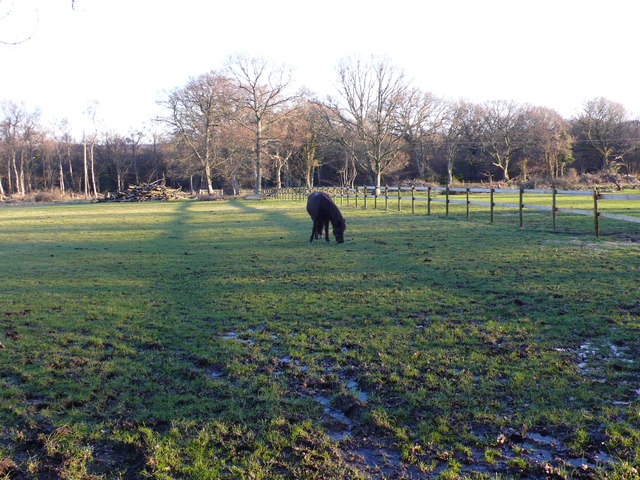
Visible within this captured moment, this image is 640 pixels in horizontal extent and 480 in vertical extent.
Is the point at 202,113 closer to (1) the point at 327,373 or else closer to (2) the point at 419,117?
(2) the point at 419,117

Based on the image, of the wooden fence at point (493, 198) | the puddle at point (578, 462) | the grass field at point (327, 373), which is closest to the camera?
the puddle at point (578, 462)

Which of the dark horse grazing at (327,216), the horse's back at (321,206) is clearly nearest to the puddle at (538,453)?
the dark horse grazing at (327,216)

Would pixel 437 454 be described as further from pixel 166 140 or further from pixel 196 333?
pixel 166 140

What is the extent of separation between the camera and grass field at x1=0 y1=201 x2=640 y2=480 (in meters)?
2.67

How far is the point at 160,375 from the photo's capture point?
3846mm

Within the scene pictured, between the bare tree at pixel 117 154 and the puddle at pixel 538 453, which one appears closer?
the puddle at pixel 538 453

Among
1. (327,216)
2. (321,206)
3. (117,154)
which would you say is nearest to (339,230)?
(327,216)

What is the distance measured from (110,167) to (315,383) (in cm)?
7268

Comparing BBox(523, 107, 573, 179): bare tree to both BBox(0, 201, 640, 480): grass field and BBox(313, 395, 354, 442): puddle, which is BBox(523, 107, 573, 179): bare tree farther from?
BBox(313, 395, 354, 442): puddle

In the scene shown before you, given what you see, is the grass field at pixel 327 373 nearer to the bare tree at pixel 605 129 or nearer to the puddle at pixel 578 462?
the puddle at pixel 578 462

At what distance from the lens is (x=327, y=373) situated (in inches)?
151

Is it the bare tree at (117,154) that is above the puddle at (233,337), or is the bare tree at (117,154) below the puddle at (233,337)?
above

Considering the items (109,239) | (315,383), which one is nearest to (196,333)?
(315,383)

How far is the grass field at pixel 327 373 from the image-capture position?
2.67 m
